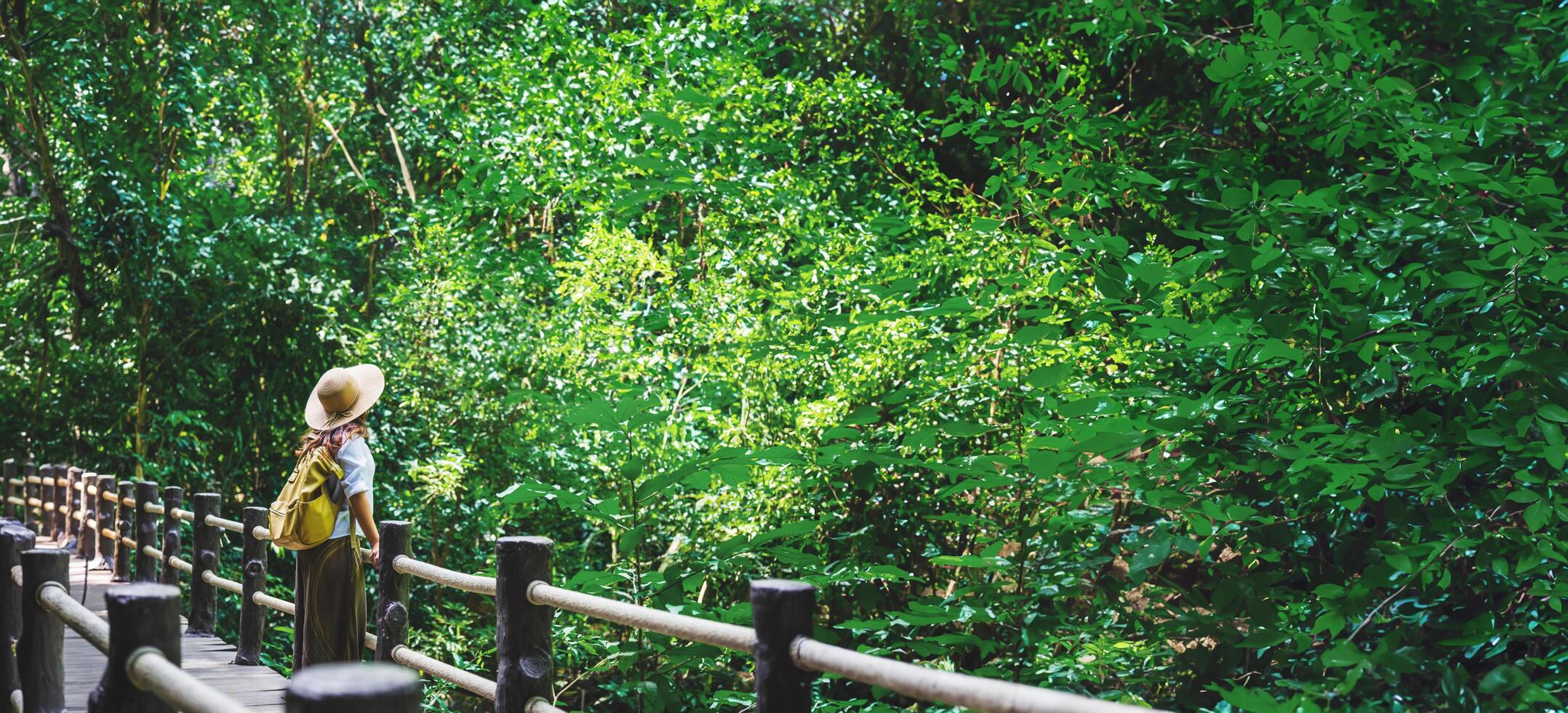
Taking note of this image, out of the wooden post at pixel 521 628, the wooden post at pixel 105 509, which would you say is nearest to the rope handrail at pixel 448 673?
the wooden post at pixel 521 628

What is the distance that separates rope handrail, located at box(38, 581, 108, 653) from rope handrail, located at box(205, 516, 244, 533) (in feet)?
9.67

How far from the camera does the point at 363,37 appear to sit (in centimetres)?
1748

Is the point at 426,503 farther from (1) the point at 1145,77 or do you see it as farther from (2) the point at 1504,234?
(2) the point at 1504,234

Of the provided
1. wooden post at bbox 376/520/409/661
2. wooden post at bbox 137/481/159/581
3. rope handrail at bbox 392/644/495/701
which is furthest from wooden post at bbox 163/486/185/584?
rope handrail at bbox 392/644/495/701

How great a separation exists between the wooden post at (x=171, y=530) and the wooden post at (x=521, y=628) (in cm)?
532

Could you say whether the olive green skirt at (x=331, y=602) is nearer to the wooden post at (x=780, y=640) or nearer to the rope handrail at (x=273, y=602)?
the rope handrail at (x=273, y=602)

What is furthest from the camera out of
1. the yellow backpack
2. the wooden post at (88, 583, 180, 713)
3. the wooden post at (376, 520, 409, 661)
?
the yellow backpack

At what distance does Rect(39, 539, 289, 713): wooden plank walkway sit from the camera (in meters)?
5.70

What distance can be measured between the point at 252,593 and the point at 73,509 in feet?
24.9

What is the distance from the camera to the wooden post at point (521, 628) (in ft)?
12.4

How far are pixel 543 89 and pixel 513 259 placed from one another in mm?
1834

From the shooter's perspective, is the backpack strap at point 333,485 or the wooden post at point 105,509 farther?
the wooden post at point 105,509

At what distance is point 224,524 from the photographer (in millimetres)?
7035

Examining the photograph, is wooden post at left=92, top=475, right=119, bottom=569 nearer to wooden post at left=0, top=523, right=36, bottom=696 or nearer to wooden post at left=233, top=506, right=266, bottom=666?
wooden post at left=233, top=506, right=266, bottom=666
